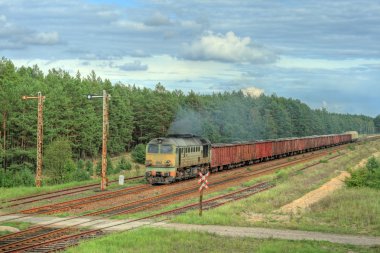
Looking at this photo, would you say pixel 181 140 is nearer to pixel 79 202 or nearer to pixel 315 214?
pixel 79 202

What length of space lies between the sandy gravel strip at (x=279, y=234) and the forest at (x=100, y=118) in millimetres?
28625

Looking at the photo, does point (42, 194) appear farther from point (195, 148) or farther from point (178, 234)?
point (178, 234)

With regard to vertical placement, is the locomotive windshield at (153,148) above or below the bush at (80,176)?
above

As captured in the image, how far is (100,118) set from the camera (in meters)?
92.9

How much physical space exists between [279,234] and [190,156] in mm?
22582

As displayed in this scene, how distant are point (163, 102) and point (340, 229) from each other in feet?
270

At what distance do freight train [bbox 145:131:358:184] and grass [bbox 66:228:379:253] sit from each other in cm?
1961

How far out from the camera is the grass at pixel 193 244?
55.0 ft

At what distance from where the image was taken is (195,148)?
142 feet

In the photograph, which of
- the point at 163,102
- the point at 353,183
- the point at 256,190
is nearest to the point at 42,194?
the point at 256,190

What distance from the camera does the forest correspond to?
6706 centimetres

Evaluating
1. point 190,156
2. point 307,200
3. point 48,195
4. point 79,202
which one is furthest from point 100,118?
point 307,200

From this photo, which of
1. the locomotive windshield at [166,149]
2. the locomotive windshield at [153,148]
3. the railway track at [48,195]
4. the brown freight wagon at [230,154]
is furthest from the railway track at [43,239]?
the brown freight wagon at [230,154]

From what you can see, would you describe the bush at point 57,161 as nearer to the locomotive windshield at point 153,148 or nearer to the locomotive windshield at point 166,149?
the locomotive windshield at point 153,148
